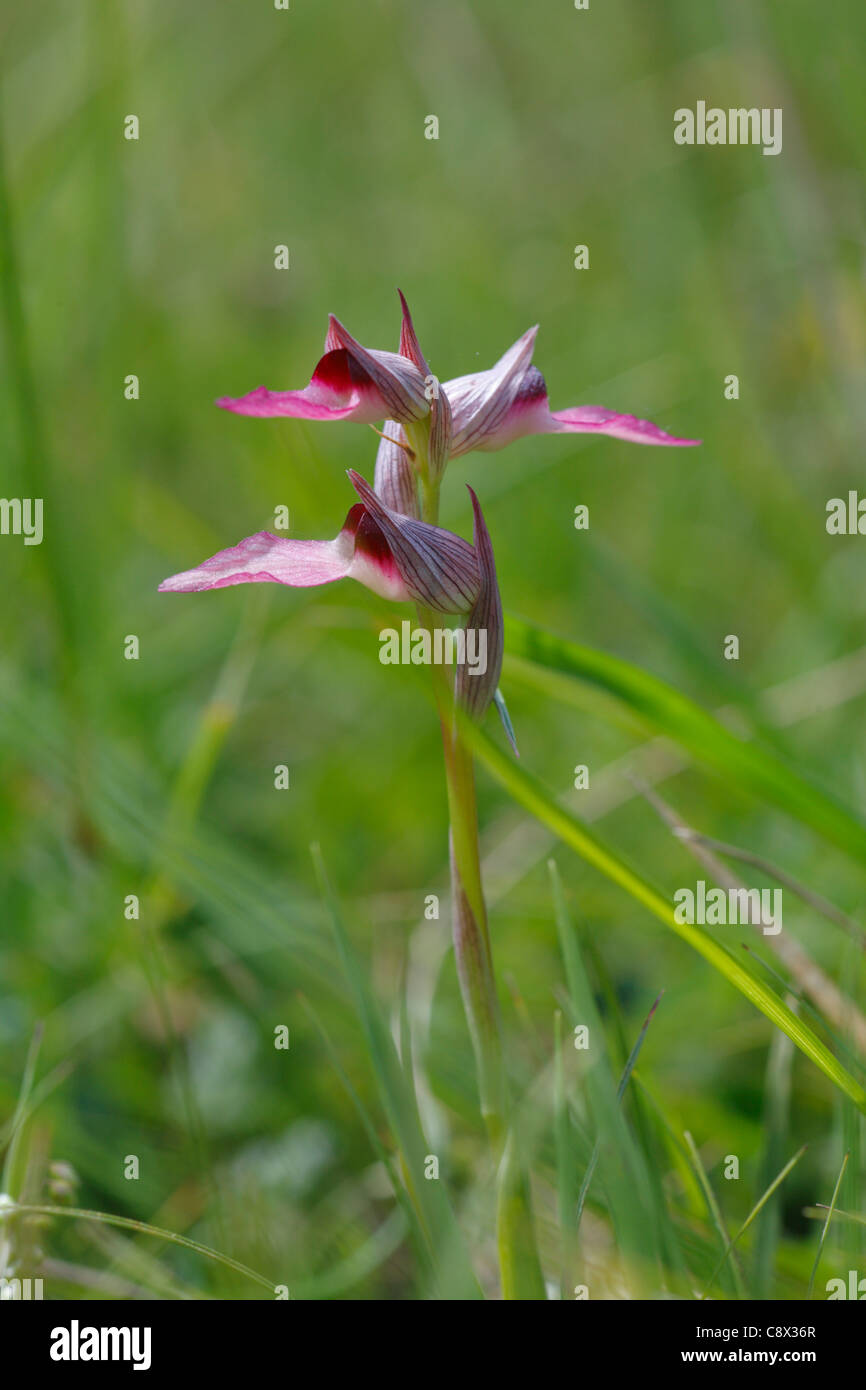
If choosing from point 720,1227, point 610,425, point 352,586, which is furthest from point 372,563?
point 720,1227

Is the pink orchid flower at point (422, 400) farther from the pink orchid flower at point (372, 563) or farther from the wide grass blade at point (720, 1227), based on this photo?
the wide grass blade at point (720, 1227)

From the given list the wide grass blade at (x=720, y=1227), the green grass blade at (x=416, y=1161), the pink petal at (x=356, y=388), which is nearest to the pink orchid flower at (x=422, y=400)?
the pink petal at (x=356, y=388)

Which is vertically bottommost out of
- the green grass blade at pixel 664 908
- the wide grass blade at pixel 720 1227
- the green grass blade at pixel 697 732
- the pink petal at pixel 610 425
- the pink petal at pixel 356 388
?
the wide grass blade at pixel 720 1227

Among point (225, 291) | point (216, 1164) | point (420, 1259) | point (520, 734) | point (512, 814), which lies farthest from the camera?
point (225, 291)

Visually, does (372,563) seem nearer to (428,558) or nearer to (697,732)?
(428,558)

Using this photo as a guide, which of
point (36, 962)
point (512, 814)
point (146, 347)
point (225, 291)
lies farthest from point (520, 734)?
point (225, 291)

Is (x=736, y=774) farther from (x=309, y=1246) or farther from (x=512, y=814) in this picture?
(x=512, y=814)

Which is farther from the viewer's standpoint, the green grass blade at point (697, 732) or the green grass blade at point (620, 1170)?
the green grass blade at point (697, 732)

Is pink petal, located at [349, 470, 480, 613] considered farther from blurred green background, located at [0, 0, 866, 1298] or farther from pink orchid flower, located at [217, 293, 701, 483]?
blurred green background, located at [0, 0, 866, 1298]
